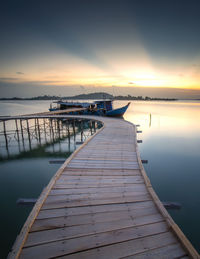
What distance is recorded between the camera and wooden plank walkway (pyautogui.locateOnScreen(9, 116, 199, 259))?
88.9 inches

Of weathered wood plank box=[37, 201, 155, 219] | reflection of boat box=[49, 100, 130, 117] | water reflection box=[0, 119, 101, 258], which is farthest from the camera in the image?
reflection of boat box=[49, 100, 130, 117]

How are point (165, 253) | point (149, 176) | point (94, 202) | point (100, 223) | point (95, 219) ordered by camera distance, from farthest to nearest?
point (149, 176), point (94, 202), point (95, 219), point (100, 223), point (165, 253)

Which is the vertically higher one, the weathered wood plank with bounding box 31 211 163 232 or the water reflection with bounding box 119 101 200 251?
the weathered wood plank with bounding box 31 211 163 232

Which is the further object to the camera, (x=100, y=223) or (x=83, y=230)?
(x=100, y=223)

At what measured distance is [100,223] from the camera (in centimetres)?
283

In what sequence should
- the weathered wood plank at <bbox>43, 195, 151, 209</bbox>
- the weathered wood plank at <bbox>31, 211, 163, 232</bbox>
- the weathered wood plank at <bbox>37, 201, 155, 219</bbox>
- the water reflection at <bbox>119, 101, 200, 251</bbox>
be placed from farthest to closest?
the water reflection at <bbox>119, 101, 200, 251</bbox>, the weathered wood plank at <bbox>43, 195, 151, 209</bbox>, the weathered wood plank at <bbox>37, 201, 155, 219</bbox>, the weathered wood plank at <bbox>31, 211, 163, 232</bbox>

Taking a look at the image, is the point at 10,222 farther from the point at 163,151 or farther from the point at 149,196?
the point at 163,151

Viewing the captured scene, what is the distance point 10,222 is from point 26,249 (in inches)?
240

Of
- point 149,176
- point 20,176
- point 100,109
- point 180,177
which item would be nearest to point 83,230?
point 149,176

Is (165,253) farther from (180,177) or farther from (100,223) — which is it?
(180,177)

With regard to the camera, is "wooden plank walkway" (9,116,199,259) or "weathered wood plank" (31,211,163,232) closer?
"wooden plank walkway" (9,116,199,259)

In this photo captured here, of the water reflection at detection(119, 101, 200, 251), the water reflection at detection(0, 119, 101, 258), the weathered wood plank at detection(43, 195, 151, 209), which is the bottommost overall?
the water reflection at detection(119, 101, 200, 251)

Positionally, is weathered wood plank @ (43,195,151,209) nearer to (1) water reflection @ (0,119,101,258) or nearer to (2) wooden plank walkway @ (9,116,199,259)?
(2) wooden plank walkway @ (9,116,199,259)

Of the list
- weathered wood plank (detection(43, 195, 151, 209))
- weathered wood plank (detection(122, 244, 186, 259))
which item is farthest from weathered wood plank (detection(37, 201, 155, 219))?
weathered wood plank (detection(122, 244, 186, 259))
